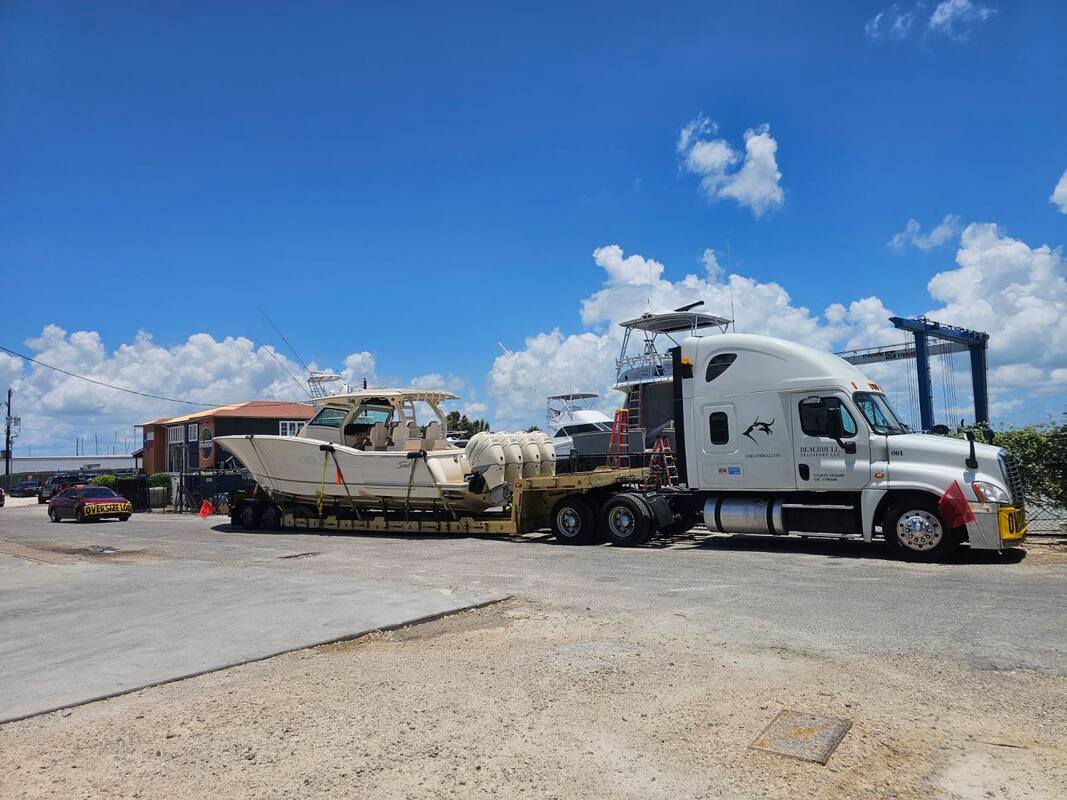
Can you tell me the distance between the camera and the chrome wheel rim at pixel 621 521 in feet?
45.8

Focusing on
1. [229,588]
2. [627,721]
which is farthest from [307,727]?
[229,588]

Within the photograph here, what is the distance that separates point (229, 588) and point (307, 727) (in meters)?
5.44

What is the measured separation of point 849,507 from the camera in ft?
39.1

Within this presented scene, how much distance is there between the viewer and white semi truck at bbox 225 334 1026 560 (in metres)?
11.0

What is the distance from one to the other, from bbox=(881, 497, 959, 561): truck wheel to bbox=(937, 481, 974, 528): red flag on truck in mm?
133

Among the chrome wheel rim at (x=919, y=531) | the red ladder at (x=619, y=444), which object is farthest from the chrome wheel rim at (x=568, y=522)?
the chrome wheel rim at (x=919, y=531)

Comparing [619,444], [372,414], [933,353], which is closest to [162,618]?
[619,444]

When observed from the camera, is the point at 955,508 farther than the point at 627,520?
No

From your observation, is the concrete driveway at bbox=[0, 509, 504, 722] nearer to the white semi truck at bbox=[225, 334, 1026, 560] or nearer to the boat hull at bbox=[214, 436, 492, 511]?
the boat hull at bbox=[214, 436, 492, 511]

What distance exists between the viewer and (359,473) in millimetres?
16922

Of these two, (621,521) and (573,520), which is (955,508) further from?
(573,520)

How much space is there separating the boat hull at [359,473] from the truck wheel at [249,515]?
1095 millimetres

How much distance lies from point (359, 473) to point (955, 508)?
447 inches

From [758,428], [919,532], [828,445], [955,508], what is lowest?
[919,532]
